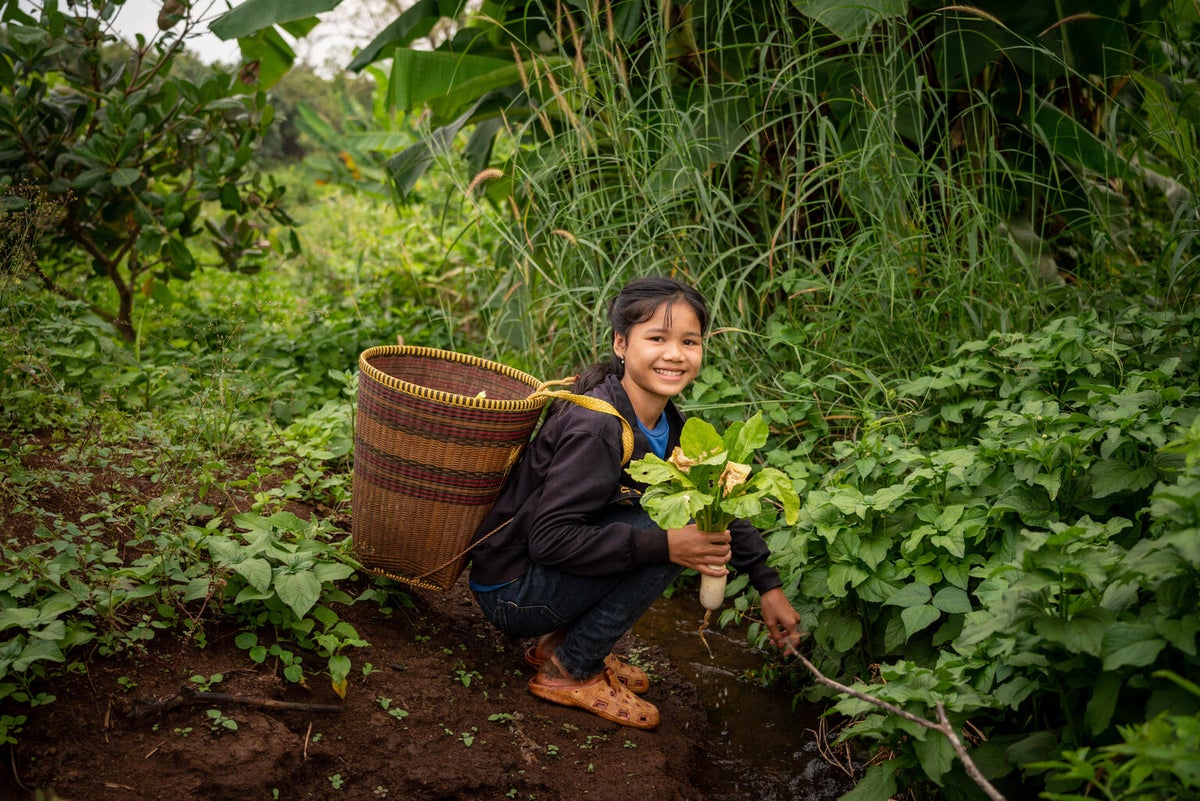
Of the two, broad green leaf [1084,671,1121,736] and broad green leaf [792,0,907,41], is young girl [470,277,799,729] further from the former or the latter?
broad green leaf [792,0,907,41]

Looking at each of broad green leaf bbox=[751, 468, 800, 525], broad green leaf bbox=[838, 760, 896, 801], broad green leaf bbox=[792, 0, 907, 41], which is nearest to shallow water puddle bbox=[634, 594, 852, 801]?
broad green leaf bbox=[838, 760, 896, 801]

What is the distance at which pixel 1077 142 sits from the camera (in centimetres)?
348

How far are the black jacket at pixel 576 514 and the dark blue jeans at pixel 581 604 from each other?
0.05 meters

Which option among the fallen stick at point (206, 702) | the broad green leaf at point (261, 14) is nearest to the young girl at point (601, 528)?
the fallen stick at point (206, 702)

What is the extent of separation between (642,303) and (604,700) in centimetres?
99

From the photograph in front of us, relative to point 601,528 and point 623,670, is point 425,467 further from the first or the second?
point 623,670

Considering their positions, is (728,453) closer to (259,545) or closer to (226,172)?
(259,545)

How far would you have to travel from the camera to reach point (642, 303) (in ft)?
7.69

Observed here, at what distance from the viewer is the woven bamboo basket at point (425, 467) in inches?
86.9

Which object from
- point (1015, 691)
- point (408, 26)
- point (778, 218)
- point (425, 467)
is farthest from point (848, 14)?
point (1015, 691)

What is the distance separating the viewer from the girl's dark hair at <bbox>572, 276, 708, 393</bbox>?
2338 millimetres

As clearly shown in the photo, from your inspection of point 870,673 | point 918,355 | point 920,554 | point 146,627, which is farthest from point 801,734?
point 146,627

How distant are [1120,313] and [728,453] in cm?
171

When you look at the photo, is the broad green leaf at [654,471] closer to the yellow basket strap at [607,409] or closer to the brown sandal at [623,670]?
the yellow basket strap at [607,409]
